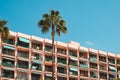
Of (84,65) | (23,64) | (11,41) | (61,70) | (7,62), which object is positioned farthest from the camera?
(84,65)

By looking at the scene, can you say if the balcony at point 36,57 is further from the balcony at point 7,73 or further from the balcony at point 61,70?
the balcony at point 7,73

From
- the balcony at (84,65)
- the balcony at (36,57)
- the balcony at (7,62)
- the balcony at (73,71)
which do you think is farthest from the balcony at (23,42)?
the balcony at (84,65)

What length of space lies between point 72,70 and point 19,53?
752 inches

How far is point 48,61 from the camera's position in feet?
331

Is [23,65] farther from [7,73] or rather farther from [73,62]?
[73,62]

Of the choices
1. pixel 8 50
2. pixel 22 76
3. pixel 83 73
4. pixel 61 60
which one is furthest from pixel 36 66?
pixel 83 73

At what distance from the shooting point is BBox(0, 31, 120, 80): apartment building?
304 feet

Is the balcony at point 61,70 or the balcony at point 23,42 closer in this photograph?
the balcony at point 23,42

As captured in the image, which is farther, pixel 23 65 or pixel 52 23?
pixel 23 65

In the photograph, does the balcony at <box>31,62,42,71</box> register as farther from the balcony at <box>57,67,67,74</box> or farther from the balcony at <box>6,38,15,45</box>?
the balcony at <box>6,38,15,45</box>

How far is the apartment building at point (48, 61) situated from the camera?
304 ft

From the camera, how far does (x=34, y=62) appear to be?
97.2 m

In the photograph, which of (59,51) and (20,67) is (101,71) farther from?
(20,67)

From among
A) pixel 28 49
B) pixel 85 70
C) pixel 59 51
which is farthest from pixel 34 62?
pixel 85 70
